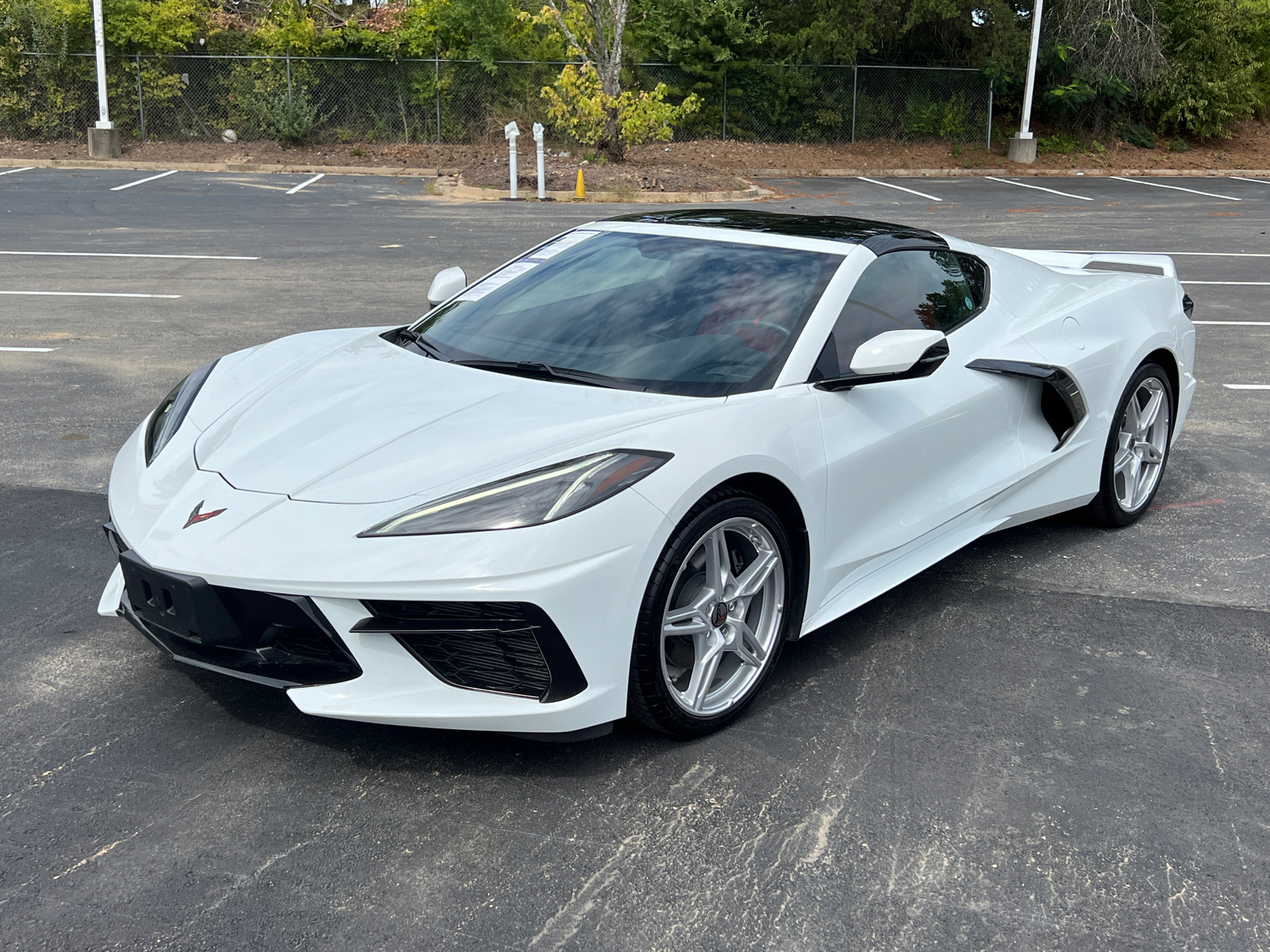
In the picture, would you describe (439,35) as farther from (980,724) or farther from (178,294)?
(980,724)

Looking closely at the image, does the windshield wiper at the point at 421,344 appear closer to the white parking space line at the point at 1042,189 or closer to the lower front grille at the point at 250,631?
the lower front grille at the point at 250,631

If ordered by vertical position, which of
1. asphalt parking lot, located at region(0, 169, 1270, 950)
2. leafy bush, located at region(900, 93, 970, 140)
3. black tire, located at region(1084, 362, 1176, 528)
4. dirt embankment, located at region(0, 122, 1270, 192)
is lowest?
asphalt parking lot, located at region(0, 169, 1270, 950)

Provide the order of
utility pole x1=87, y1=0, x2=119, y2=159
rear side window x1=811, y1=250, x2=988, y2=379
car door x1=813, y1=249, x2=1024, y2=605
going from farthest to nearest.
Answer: utility pole x1=87, y1=0, x2=119, y2=159, rear side window x1=811, y1=250, x2=988, y2=379, car door x1=813, y1=249, x2=1024, y2=605

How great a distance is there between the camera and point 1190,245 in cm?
1505

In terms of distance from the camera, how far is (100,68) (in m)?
27.3

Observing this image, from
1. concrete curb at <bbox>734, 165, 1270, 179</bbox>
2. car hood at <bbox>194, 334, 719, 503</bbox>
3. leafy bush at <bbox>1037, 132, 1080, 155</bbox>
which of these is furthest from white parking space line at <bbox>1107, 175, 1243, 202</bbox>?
car hood at <bbox>194, 334, 719, 503</bbox>

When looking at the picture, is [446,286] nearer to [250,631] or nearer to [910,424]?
Result: [910,424]

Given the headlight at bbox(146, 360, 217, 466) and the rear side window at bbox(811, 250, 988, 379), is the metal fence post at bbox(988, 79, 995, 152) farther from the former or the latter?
the headlight at bbox(146, 360, 217, 466)

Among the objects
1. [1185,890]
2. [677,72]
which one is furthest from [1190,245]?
[677,72]

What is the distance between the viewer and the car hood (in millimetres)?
3092

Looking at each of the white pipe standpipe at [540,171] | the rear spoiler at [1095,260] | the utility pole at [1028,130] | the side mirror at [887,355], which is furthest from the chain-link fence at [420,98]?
the side mirror at [887,355]

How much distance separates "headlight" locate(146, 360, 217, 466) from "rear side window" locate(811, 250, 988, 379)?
6.68ft

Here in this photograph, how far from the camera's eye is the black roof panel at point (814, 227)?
4.28 meters

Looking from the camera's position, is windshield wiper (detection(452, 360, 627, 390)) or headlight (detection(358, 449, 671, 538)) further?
windshield wiper (detection(452, 360, 627, 390))
